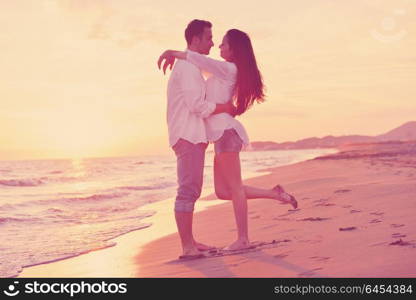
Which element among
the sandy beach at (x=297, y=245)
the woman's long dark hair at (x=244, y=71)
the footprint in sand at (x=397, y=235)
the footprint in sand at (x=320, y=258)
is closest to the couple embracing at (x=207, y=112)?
the woman's long dark hair at (x=244, y=71)

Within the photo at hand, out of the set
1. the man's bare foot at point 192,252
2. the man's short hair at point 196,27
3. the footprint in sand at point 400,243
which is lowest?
the man's bare foot at point 192,252

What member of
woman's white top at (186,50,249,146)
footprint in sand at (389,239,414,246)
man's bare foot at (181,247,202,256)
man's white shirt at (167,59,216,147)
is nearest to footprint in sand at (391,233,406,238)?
footprint in sand at (389,239,414,246)

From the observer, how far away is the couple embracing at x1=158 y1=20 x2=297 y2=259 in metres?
4.54

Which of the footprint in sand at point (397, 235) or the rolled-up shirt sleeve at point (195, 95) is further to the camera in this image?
the rolled-up shirt sleeve at point (195, 95)

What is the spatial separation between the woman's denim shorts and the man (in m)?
0.15

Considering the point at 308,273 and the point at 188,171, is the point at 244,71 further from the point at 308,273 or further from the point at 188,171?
the point at 308,273

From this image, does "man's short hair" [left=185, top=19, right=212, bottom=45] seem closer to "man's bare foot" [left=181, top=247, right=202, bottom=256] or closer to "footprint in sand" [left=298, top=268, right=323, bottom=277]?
"man's bare foot" [left=181, top=247, right=202, bottom=256]

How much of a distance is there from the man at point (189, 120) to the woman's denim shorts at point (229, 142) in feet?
0.49

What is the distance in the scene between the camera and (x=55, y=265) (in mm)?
5004

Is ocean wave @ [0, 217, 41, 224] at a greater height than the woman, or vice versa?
the woman

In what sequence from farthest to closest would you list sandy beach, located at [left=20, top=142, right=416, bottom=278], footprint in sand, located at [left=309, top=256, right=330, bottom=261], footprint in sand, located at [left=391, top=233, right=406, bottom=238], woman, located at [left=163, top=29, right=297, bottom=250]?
woman, located at [left=163, top=29, right=297, bottom=250]
footprint in sand, located at [left=391, top=233, right=406, bottom=238]
footprint in sand, located at [left=309, top=256, right=330, bottom=261]
sandy beach, located at [left=20, top=142, right=416, bottom=278]

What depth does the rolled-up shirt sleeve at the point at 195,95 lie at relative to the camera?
176 inches

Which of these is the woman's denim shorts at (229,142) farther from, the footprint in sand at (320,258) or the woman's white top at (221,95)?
the footprint in sand at (320,258)

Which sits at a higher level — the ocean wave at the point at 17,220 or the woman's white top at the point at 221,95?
the woman's white top at the point at 221,95
